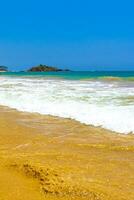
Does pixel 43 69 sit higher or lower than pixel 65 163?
higher

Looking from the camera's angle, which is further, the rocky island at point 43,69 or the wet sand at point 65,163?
the rocky island at point 43,69

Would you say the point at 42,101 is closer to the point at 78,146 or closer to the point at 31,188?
the point at 78,146

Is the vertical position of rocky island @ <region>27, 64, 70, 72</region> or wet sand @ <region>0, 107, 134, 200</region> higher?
rocky island @ <region>27, 64, 70, 72</region>

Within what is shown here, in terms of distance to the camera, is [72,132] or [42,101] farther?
[42,101]

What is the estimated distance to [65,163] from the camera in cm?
471

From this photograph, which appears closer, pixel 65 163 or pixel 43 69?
pixel 65 163

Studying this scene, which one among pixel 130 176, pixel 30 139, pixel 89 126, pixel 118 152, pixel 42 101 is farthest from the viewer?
pixel 42 101

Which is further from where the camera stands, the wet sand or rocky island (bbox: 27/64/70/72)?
rocky island (bbox: 27/64/70/72)

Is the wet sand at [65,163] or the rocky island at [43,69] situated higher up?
the rocky island at [43,69]

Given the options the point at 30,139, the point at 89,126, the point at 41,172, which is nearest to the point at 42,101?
the point at 89,126

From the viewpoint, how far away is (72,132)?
22.6 feet

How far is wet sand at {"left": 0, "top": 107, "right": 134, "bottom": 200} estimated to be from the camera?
376 centimetres

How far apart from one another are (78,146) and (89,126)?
181 cm

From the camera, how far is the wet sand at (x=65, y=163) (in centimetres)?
376
